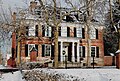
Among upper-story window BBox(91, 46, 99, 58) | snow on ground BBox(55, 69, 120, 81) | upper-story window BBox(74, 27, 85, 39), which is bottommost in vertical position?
upper-story window BBox(91, 46, 99, 58)

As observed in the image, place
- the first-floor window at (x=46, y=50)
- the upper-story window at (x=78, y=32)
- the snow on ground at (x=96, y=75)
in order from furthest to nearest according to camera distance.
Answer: the upper-story window at (x=78, y=32), the first-floor window at (x=46, y=50), the snow on ground at (x=96, y=75)

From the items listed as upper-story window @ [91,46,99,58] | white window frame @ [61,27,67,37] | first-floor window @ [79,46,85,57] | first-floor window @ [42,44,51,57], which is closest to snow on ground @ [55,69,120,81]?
first-floor window @ [42,44,51,57]

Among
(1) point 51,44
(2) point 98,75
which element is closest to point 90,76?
(2) point 98,75

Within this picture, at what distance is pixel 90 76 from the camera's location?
19016 millimetres

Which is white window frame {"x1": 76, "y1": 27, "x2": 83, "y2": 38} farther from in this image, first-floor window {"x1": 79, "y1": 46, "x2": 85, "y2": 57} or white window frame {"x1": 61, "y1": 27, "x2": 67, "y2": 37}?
white window frame {"x1": 61, "y1": 27, "x2": 67, "y2": 37}

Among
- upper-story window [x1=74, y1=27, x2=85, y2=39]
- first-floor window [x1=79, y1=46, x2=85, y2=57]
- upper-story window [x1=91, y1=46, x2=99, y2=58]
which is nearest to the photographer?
first-floor window [x1=79, y1=46, x2=85, y2=57]

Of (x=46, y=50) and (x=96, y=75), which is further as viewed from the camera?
(x=46, y=50)

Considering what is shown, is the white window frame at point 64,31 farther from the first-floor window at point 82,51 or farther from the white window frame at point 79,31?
the first-floor window at point 82,51

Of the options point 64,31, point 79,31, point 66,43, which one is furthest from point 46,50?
point 79,31

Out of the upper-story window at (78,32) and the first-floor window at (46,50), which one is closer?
the first-floor window at (46,50)

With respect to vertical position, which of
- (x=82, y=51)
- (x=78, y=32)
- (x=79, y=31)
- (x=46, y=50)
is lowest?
(x=82, y=51)

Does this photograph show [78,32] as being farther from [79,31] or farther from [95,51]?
[95,51]

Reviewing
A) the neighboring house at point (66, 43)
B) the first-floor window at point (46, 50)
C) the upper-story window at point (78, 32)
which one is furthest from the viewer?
the upper-story window at point (78, 32)

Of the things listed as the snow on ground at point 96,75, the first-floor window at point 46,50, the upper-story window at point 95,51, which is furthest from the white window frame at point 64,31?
the snow on ground at point 96,75
